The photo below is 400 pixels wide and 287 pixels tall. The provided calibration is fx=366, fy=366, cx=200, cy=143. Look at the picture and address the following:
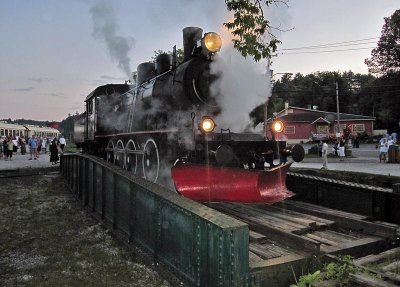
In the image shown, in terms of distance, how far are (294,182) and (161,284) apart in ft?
13.5

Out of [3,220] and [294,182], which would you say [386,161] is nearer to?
[294,182]

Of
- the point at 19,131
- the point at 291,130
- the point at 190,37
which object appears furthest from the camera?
the point at 291,130

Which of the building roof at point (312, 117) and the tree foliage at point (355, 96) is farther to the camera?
the building roof at point (312, 117)

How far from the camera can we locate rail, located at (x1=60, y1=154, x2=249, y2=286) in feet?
10.8

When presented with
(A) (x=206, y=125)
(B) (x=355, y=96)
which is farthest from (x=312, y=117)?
(A) (x=206, y=125)

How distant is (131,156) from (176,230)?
6.48 metres

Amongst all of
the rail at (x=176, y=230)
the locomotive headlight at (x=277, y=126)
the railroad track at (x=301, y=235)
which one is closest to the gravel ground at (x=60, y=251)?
the rail at (x=176, y=230)

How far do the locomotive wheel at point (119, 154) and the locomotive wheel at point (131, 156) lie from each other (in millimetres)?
377

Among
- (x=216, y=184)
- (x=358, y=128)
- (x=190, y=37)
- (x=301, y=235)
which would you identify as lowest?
(x=301, y=235)

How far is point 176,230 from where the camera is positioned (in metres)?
4.16

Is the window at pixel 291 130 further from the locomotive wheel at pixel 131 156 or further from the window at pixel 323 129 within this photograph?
the locomotive wheel at pixel 131 156

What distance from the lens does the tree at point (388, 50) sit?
60156 millimetres

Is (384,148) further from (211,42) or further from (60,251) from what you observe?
(60,251)

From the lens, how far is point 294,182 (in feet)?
24.8
